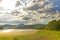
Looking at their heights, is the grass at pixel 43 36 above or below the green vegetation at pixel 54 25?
below

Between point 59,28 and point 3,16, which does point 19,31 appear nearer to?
point 3,16

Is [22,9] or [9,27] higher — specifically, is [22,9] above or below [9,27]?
above

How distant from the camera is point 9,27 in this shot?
2119 mm

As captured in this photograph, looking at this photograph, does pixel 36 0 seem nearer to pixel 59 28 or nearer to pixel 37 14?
pixel 37 14

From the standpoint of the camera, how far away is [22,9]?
2146 mm

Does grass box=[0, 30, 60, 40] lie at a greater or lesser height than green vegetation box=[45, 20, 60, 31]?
lesser

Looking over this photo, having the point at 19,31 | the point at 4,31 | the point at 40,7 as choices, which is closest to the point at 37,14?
the point at 40,7

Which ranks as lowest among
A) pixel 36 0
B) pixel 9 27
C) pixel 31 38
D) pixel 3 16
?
pixel 31 38

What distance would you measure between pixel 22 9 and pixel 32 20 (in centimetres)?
Result: 19

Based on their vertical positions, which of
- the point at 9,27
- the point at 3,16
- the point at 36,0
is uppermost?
the point at 36,0

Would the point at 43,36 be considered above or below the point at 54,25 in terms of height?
below

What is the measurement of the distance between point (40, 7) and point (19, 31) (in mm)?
394

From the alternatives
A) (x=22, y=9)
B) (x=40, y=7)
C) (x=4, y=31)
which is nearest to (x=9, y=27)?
(x=4, y=31)

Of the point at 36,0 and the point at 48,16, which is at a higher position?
the point at 36,0
